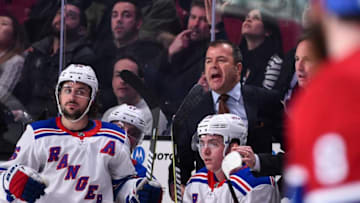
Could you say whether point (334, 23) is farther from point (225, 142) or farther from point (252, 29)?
point (252, 29)

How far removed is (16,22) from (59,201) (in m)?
2.47

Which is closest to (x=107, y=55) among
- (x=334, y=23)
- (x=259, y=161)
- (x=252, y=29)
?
(x=252, y=29)

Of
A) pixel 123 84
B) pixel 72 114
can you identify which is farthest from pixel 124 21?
pixel 72 114

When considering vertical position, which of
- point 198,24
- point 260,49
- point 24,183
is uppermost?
point 198,24

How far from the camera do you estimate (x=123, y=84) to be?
5.39 meters

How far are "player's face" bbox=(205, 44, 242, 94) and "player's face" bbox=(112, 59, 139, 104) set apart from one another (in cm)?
125

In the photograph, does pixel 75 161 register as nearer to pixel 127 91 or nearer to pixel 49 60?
pixel 127 91

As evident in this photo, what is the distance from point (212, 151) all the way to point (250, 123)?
0.96 ft

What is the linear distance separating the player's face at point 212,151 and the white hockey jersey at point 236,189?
0.08m

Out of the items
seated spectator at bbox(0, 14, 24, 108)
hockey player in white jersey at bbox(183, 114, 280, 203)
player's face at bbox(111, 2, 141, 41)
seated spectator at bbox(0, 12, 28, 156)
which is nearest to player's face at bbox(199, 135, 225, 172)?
hockey player in white jersey at bbox(183, 114, 280, 203)

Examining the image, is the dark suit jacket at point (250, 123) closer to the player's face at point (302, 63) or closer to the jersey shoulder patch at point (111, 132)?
the player's face at point (302, 63)

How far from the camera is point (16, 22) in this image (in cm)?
583

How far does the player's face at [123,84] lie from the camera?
17.6ft

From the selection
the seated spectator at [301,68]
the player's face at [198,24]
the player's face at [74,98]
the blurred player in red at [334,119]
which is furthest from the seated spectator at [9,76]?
the blurred player in red at [334,119]
